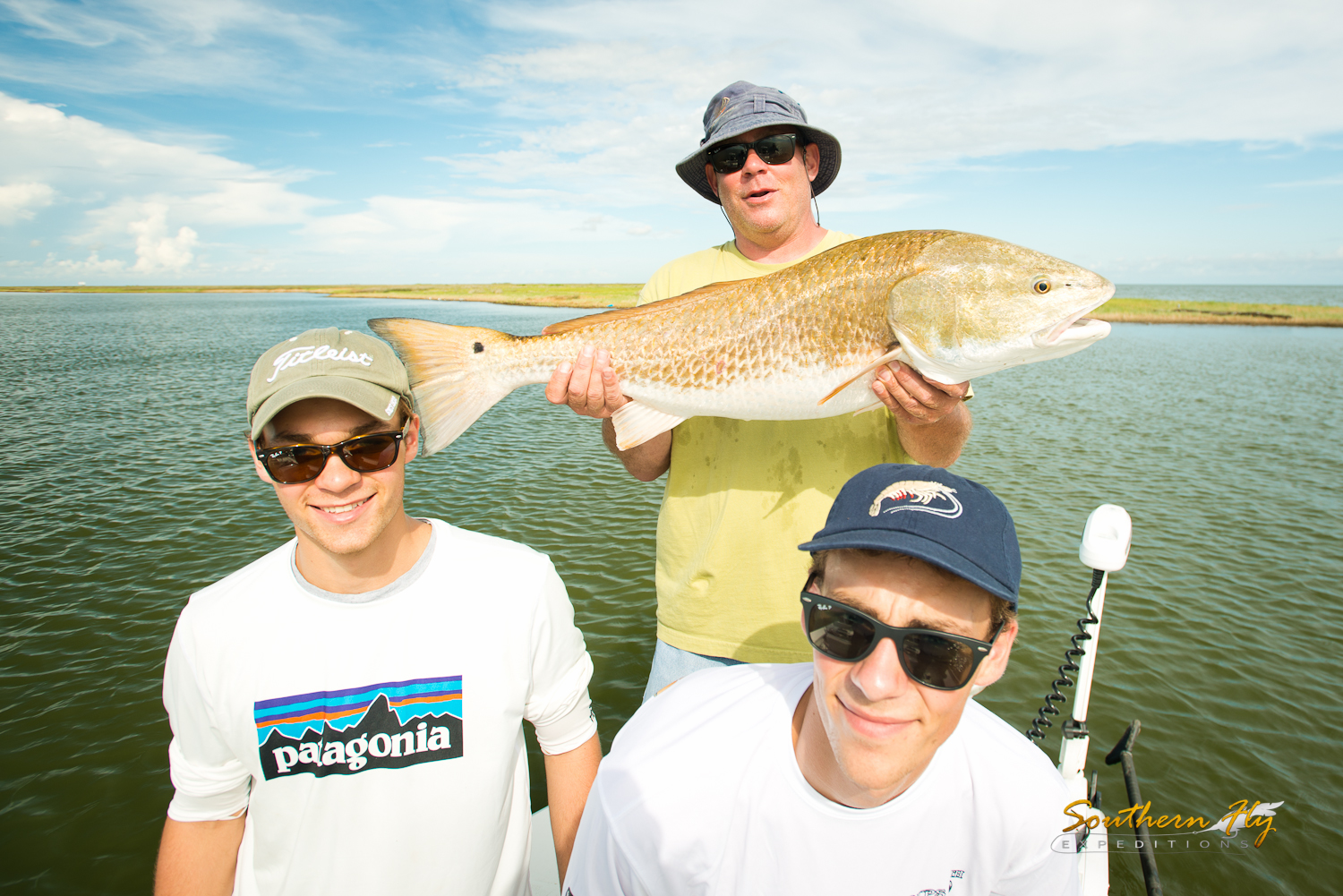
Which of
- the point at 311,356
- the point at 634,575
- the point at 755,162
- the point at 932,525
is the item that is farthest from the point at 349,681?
the point at 634,575

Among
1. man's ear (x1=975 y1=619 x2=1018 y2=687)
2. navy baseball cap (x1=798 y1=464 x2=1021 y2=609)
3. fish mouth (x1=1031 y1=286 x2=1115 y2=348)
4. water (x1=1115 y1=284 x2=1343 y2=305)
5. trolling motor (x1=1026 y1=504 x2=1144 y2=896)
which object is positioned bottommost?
trolling motor (x1=1026 y1=504 x2=1144 y2=896)

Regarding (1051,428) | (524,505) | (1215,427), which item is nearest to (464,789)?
(524,505)

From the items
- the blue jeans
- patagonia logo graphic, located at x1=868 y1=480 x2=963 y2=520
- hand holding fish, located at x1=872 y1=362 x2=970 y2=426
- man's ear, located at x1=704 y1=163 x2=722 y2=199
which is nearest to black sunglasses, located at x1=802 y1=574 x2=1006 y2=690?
patagonia logo graphic, located at x1=868 y1=480 x2=963 y2=520

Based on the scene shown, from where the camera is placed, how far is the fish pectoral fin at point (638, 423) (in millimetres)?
3309

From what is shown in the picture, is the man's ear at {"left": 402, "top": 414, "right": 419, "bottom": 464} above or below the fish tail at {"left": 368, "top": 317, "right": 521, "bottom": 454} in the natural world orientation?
below

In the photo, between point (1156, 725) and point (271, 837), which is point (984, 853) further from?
point (1156, 725)

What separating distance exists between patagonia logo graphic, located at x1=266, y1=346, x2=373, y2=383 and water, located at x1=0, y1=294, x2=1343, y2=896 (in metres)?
5.01

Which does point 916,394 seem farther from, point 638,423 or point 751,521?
point 638,423

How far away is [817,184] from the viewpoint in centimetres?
380

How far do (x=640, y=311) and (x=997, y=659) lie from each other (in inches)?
91.3

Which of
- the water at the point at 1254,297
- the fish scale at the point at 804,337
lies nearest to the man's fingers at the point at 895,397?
the fish scale at the point at 804,337

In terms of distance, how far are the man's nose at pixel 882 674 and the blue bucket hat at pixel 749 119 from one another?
2.43 m

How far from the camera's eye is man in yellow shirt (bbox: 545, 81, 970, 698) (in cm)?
294

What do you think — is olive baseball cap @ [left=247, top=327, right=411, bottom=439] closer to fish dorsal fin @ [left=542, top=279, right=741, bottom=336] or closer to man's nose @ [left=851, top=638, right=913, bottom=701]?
fish dorsal fin @ [left=542, top=279, right=741, bottom=336]
